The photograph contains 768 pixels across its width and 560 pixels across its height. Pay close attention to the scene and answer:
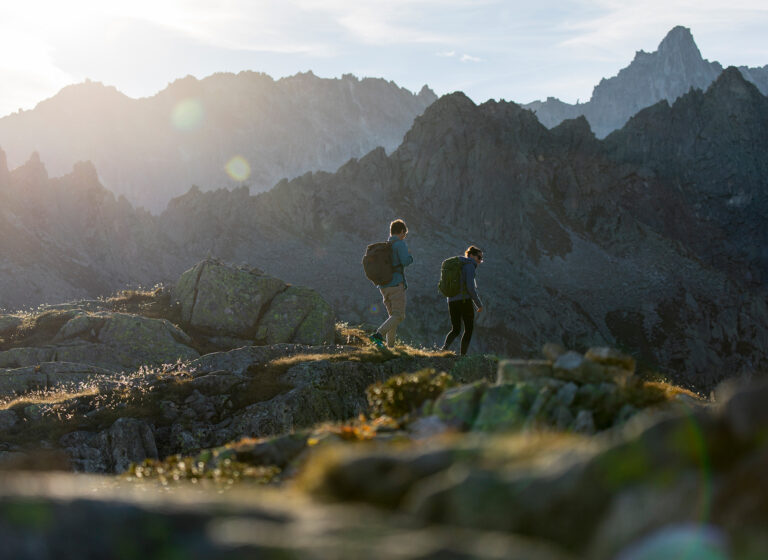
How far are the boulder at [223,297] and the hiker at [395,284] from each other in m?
7.81

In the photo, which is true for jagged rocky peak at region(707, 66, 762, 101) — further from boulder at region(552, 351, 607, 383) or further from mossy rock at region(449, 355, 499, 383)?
boulder at region(552, 351, 607, 383)

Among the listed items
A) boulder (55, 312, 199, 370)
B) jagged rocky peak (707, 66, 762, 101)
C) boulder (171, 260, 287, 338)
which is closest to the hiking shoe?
boulder (55, 312, 199, 370)

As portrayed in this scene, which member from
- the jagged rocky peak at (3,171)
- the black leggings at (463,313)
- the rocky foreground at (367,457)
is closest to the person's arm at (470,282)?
the black leggings at (463,313)

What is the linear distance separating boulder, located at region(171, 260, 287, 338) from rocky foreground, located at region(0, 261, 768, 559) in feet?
11.0

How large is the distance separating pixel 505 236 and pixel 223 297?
406 feet

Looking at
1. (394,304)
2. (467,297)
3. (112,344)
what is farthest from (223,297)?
(467,297)

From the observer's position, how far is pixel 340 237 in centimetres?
12875

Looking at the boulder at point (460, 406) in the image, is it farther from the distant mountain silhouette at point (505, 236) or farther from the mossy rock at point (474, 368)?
the distant mountain silhouette at point (505, 236)

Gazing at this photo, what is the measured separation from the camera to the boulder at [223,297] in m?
24.1

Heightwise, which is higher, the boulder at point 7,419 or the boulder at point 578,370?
the boulder at point 578,370

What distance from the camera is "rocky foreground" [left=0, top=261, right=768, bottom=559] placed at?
344 centimetres

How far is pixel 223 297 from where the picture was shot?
24.6 meters

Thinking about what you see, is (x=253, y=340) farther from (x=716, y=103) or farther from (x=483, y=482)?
Result: (x=716, y=103)

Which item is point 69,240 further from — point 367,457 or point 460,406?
point 367,457
